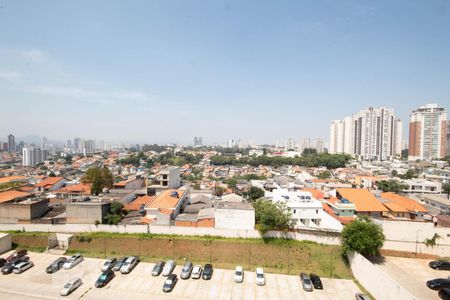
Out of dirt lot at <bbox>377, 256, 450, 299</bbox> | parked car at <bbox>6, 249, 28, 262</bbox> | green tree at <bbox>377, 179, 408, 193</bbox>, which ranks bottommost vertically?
parked car at <bbox>6, 249, 28, 262</bbox>

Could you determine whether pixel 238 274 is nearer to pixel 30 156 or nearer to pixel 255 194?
pixel 255 194

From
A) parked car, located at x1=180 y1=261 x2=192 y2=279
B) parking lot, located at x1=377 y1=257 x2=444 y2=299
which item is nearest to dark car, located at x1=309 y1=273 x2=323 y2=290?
parking lot, located at x1=377 y1=257 x2=444 y2=299

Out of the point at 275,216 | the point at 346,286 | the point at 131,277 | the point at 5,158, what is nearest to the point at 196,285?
the point at 131,277

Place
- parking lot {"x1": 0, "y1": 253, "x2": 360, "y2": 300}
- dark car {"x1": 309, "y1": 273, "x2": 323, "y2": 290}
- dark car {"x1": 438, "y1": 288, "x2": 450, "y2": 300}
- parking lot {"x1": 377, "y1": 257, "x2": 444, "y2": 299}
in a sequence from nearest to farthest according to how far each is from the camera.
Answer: dark car {"x1": 438, "y1": 288, "x2": 450, "y2": 300}, parking lot {"x1": 377, "y1": 257, "x2": 444, "y2": 299}, parking lot {"x1": 0, "y1": 253, "x2": 360, "y2": 300}, dark car {"x1": 309, "y1": 273, "x2": 323, "y2": 290}

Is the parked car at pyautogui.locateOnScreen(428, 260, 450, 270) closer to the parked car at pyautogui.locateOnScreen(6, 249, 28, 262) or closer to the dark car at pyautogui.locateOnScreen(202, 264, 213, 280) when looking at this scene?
the dark car at pyautogui.locateOnScreen(202, 264, 213, 280)

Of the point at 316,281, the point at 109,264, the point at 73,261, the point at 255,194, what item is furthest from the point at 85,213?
the point at 255,194

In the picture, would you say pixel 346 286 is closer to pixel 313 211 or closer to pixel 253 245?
pixel 253 245
